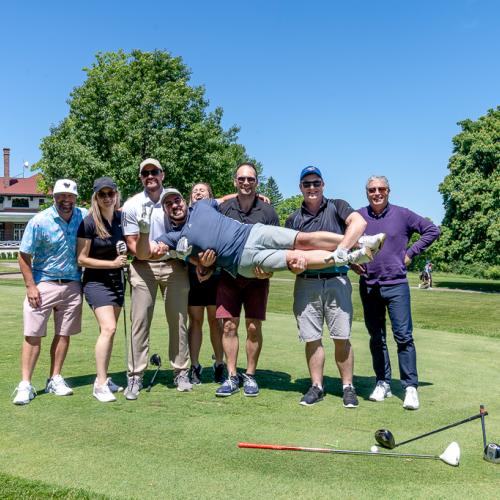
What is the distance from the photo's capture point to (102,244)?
569cm

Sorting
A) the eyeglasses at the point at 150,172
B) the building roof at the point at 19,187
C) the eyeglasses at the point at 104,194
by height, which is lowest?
the eyeglasses at the point at 104,194

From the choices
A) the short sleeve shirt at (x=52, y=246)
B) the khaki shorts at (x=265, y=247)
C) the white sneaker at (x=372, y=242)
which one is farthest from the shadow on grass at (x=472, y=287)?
the short sleeve shirt at (x=52, y=246)

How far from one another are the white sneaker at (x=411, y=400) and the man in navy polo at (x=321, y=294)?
49cm

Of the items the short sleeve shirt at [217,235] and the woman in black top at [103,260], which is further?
the woman in black top at [103,260]

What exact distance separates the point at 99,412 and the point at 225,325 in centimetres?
149

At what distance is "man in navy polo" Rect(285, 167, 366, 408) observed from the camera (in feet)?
18.2

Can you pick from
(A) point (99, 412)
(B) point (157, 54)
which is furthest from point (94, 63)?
(A) point (99, 412)

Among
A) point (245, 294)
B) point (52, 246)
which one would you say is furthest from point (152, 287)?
point (52, 246)

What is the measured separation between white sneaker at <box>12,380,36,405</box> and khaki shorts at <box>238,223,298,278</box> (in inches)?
87.9

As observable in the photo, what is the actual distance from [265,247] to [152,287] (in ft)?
4.34

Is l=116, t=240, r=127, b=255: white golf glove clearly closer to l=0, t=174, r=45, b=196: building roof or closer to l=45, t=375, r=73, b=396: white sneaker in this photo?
l=45, t=375, r=73, b=396: white sneaker

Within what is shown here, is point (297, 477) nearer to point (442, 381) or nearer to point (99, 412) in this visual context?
point (99, 412)

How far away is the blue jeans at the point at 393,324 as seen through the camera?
5.75 metres

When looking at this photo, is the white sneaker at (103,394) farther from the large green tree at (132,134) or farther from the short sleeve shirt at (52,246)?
the large green tree at (132,134)
